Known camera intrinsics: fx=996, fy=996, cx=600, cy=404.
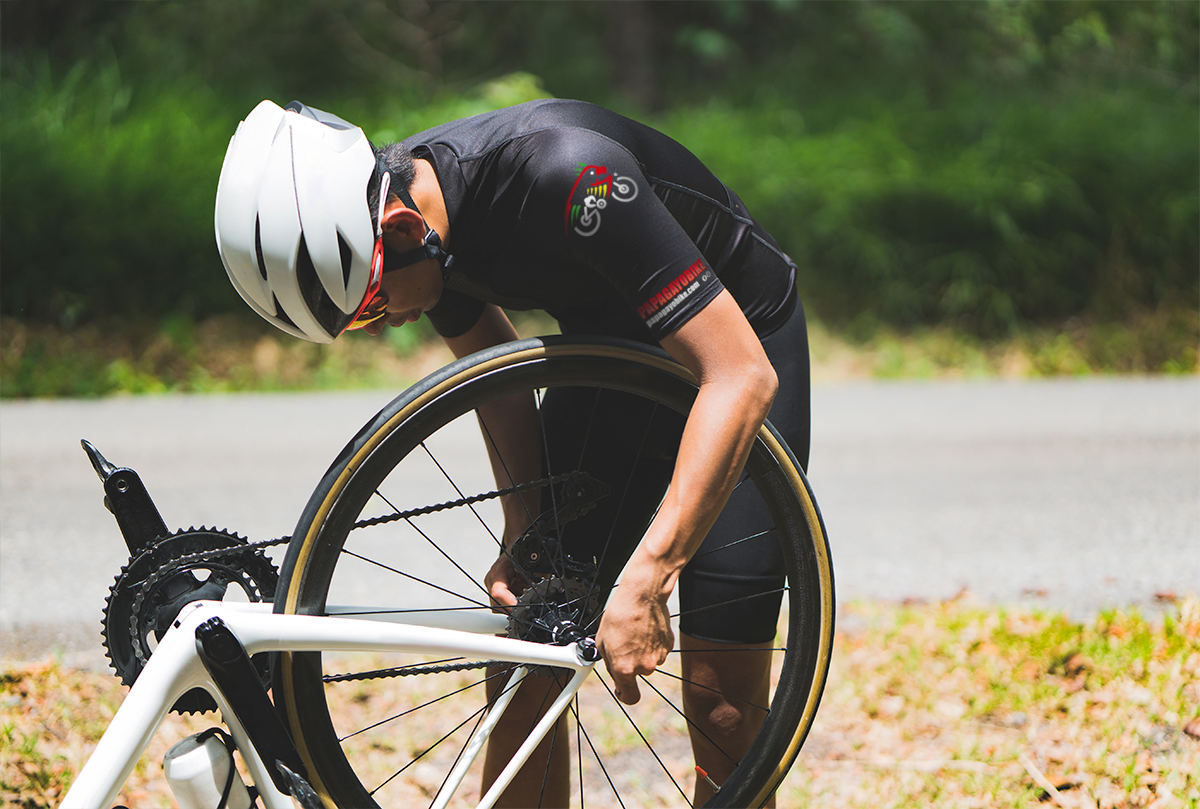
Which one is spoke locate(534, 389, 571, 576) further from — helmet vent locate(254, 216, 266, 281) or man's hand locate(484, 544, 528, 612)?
helmet vent locate(254, 216, 266, 281)

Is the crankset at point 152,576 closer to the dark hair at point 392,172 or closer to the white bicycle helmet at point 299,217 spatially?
the white bicycle helmet at point 299,217

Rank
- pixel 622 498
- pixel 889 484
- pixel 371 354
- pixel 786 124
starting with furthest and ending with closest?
pixel 786 124 < pixel 371 354 < pixel 889 484 < pixel 622 498

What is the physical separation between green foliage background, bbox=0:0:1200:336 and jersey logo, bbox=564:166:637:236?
7.19 metres

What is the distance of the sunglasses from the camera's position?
1.71 m

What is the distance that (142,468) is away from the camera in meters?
5.70

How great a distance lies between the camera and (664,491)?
223 cm

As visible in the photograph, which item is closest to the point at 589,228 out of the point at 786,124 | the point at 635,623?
the point at 635,623

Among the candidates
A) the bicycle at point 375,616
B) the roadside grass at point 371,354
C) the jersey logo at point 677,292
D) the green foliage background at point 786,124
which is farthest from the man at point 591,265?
the green foliage background at point 786,124

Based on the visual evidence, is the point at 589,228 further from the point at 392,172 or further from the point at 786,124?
the point at 786,124

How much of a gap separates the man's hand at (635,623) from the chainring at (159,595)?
24.5 inches

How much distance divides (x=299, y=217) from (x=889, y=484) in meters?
4.50

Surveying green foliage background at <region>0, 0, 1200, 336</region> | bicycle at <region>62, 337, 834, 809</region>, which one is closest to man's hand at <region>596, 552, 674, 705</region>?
bicycle at <region>62, 337, 834, 809</region>

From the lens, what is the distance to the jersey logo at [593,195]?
160 cm

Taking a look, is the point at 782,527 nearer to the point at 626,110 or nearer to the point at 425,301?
the point at 425,301
